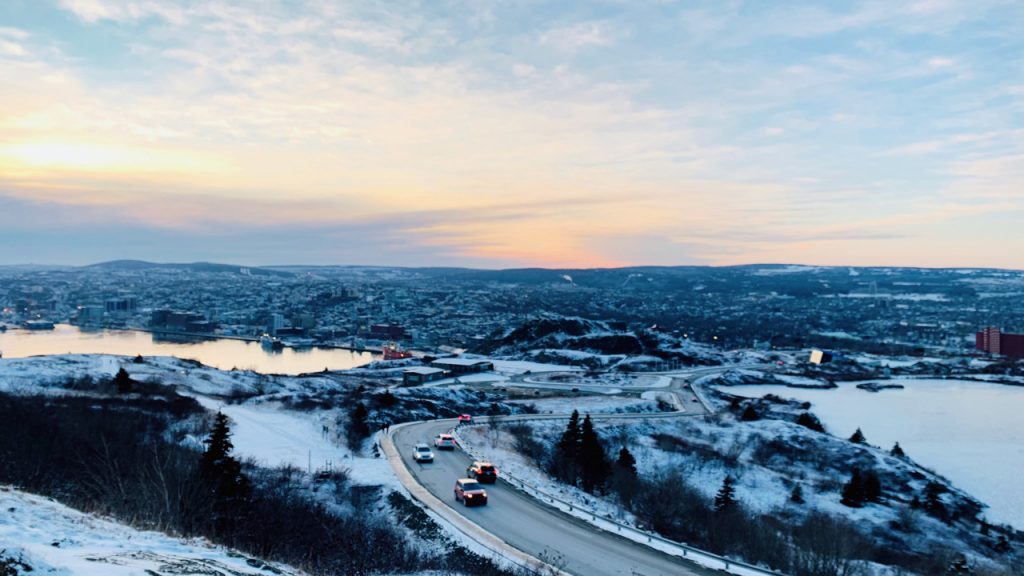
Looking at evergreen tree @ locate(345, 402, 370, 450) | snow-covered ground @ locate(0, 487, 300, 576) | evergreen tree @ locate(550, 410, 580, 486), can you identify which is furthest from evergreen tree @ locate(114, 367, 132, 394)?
snow-covered ground @ locate(0, 487, 300, 576)

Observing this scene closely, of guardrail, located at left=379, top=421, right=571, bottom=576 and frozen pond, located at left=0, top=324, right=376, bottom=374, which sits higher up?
guardrail, located at left=379, top=421, right=571, bottom=576

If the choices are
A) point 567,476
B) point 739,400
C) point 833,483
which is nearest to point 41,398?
point 567,476

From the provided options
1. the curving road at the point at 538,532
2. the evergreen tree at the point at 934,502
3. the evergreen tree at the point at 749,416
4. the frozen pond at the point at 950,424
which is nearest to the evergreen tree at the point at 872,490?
the evergreen tree at the point at 934,502

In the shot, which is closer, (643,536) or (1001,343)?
(643,536)

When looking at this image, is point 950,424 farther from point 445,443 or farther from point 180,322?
point 180,322

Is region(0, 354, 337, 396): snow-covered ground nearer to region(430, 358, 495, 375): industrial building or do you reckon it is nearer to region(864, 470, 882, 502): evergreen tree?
region(430, 358, 495, 375): industrial building

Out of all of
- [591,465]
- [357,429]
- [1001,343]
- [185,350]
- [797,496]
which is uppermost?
[357,429]

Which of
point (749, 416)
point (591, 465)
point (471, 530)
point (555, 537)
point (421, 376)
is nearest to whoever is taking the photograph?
point (555, 537)

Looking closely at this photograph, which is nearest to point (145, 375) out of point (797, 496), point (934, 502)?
point (797, 496)
